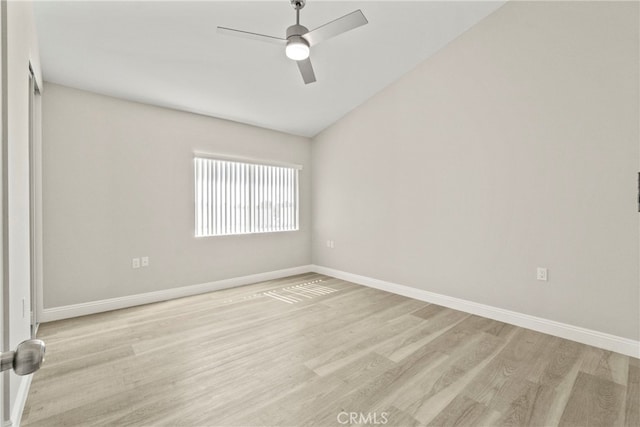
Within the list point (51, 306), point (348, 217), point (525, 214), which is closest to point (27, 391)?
point (51, 306)

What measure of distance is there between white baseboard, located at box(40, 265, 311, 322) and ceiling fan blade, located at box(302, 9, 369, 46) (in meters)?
3.13

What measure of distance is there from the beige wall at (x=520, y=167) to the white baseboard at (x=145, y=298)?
1711mm

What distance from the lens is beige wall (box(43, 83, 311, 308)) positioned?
2.96m

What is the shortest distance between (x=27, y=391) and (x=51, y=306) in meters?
1.41

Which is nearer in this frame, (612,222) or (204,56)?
(612,222)

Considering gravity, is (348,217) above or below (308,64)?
below

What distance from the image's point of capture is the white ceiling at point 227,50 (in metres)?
2.36

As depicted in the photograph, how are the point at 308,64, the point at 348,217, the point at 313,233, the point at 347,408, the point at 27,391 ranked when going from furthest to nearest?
the point at 313,233 < the point at 348,217 < the point at 308,64 < the point at 27,391 < the point at 347,408

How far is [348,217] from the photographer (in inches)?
178

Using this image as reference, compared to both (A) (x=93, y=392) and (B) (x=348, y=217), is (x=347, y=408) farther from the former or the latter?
(B) (x=348, y=217)

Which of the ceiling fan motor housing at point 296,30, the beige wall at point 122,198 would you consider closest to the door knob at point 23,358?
the ceiling fan motor housing at point 296,30

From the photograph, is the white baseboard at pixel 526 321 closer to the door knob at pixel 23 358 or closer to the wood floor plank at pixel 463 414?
the wood floor plank at pixel 463 414

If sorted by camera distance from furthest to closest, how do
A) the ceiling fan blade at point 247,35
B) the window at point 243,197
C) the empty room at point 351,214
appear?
the window at point 243,197
the ceiling fan blade at point 247,35
the empty room at point 351,214
